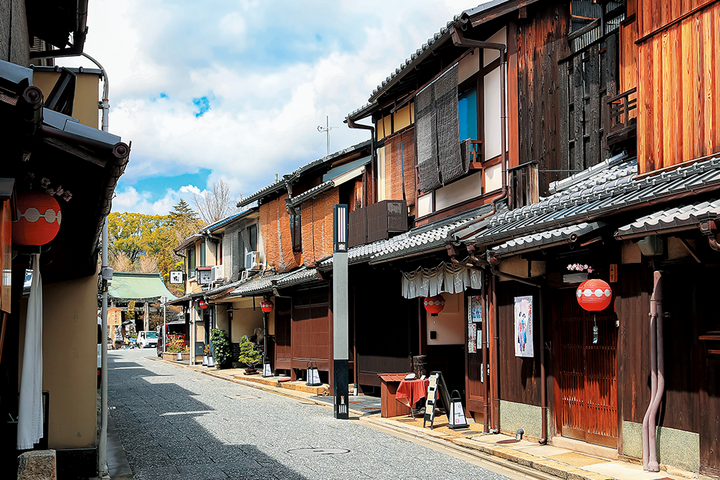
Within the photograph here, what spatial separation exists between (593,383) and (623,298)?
5.72 feet

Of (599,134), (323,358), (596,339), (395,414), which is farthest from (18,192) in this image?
(323,358)

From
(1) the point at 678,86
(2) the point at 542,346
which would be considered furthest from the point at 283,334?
(1) the point at 678,86

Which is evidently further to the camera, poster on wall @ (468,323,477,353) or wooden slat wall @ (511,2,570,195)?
poster on wall @ (468,323,477,353)

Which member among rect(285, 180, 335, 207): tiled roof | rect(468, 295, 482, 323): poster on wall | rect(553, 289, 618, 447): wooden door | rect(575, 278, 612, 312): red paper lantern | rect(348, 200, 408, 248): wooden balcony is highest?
rect(285, 180, 335, 207): tiled roof

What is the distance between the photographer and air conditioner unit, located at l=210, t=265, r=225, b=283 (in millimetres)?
38938

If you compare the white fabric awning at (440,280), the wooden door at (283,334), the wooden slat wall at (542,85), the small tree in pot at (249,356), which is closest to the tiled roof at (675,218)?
the wooden slat wall at (542,85)

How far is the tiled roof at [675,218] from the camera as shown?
7254mm

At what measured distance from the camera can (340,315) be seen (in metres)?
16.5

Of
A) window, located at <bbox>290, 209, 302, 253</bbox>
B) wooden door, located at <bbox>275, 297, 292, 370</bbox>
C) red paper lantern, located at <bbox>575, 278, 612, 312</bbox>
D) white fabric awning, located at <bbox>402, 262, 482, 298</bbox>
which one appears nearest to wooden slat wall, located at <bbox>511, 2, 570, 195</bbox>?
white fabric awning, located at <bbox>402, 262, 482, 298</bbox>

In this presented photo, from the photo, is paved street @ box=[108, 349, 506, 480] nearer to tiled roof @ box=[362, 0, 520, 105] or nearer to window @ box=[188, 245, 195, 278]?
tiled roof @ box=[362, 0, 520, 105]

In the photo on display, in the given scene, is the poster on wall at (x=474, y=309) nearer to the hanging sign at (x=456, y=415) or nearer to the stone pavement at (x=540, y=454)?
the hanging sign at (x=456, y=415)

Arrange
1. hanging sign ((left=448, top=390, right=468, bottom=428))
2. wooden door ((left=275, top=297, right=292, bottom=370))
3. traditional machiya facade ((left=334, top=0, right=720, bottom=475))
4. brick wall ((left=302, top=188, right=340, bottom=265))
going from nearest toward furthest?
1. traditional machiya facade ((left=334, top=0, right=720, bottom=475))
2. hanging sign ((left=448, top=390, right=468, bottom=428))
3. brick wall ((left=302, top=188, right=340, bottom=265))
4. wooden door ((left=275, top=297, right=292, bottom=370))

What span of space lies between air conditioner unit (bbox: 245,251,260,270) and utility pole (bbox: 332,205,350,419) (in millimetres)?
16044

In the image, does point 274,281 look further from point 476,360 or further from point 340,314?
point 476,360
